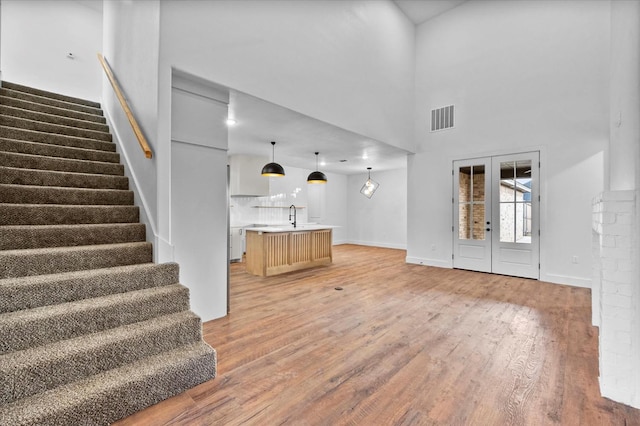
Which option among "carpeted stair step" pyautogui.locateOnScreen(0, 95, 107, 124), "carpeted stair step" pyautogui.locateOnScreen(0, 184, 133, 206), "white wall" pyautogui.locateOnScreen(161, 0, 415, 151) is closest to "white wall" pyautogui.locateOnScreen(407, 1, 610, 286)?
"white wall" pyautogui.locateOnScreen(161, 0, 415, 151)

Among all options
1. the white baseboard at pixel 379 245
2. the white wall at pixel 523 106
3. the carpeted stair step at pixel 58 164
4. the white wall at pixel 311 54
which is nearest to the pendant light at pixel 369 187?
the white baseboard at pixel 379 245

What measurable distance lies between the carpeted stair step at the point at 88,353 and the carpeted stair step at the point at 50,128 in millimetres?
3406

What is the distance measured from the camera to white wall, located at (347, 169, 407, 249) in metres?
9.92

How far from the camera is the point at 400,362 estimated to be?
2486 mm

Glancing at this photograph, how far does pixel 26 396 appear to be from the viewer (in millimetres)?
1669

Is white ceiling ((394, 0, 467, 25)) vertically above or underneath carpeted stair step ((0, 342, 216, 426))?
above

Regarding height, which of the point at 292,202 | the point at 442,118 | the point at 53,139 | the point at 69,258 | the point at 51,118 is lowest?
the point at 69,258

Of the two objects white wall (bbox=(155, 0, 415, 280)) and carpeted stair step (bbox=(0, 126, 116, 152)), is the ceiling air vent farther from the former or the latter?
carpeted stair step (bbox=(0, 126, 116, 152))

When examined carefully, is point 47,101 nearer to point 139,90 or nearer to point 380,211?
point 139,90

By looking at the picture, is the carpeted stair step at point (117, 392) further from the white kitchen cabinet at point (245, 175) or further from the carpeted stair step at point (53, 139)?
the white kitchen cabinet at point (245, 175)

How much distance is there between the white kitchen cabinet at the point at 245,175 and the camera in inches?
296

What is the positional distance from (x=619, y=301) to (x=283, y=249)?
15.9 feet

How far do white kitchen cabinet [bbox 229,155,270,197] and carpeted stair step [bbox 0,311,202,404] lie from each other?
214 inches

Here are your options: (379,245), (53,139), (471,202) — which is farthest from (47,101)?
(379,245)
